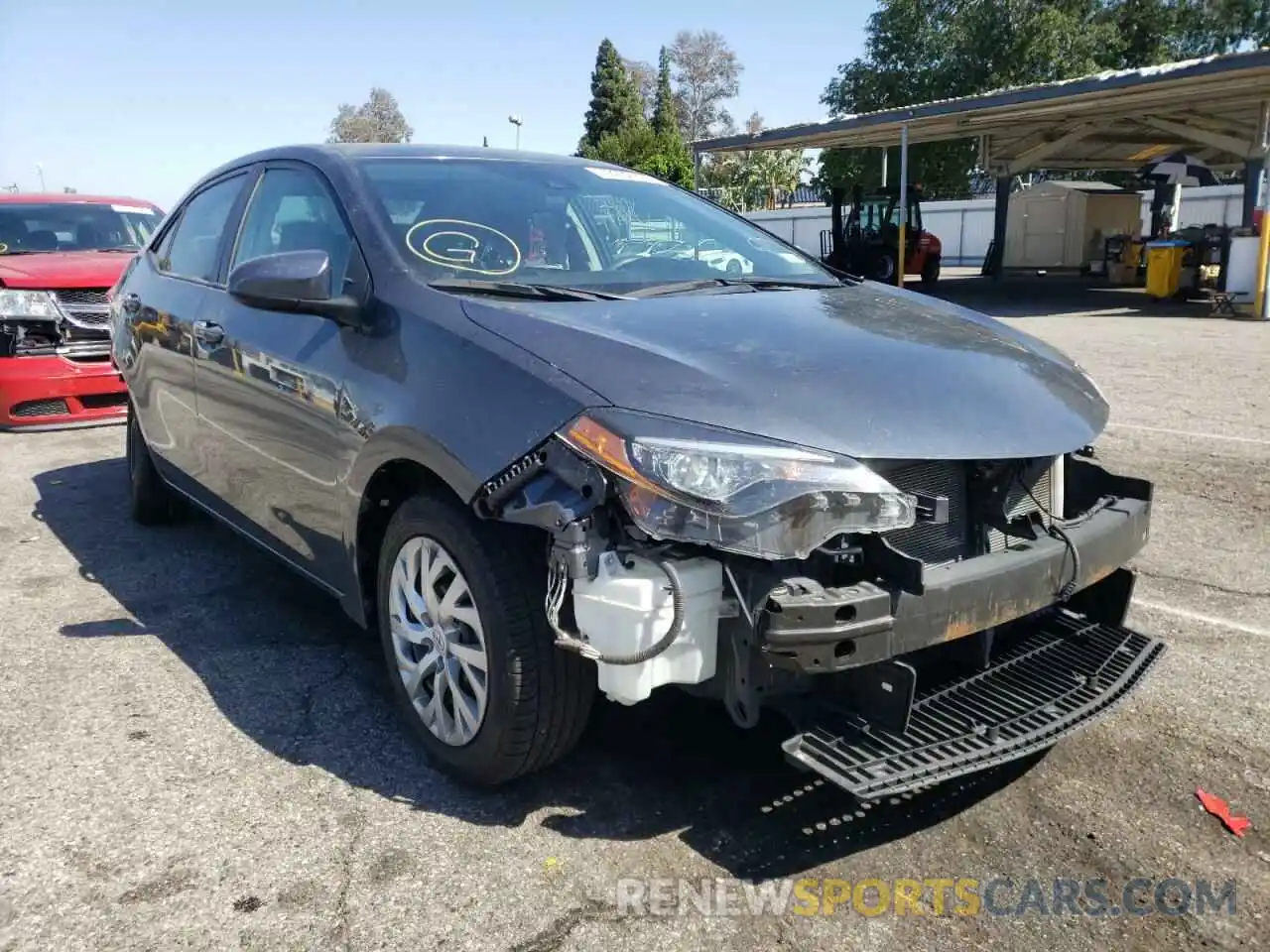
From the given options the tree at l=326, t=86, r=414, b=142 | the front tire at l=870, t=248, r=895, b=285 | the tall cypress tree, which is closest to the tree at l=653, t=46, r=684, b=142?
the tall cypress tree

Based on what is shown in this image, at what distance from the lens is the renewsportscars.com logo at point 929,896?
2.37 meters

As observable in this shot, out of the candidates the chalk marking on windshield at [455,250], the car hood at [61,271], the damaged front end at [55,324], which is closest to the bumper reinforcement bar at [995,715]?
the chalk marking on windshield at [455,250]

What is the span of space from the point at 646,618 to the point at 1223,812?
5.63 feet

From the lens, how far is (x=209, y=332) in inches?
155

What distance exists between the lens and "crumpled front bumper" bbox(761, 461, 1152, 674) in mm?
2195

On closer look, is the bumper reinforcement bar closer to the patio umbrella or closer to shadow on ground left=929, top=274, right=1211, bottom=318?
shadow on ground left=929, top=274, right=1211, bottom=318

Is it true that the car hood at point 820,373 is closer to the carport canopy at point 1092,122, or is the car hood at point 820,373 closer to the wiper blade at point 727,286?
the wiper blade at point 727,286

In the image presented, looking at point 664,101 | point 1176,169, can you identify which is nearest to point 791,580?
point 1176,169

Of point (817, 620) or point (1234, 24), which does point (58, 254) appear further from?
point (1234, 24)

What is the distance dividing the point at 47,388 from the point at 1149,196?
38.5 m

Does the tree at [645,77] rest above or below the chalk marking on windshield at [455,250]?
above

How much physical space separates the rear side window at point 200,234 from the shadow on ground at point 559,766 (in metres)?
1.38

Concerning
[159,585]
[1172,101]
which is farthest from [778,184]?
[159,585]

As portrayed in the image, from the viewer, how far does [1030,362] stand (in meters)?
3.01
